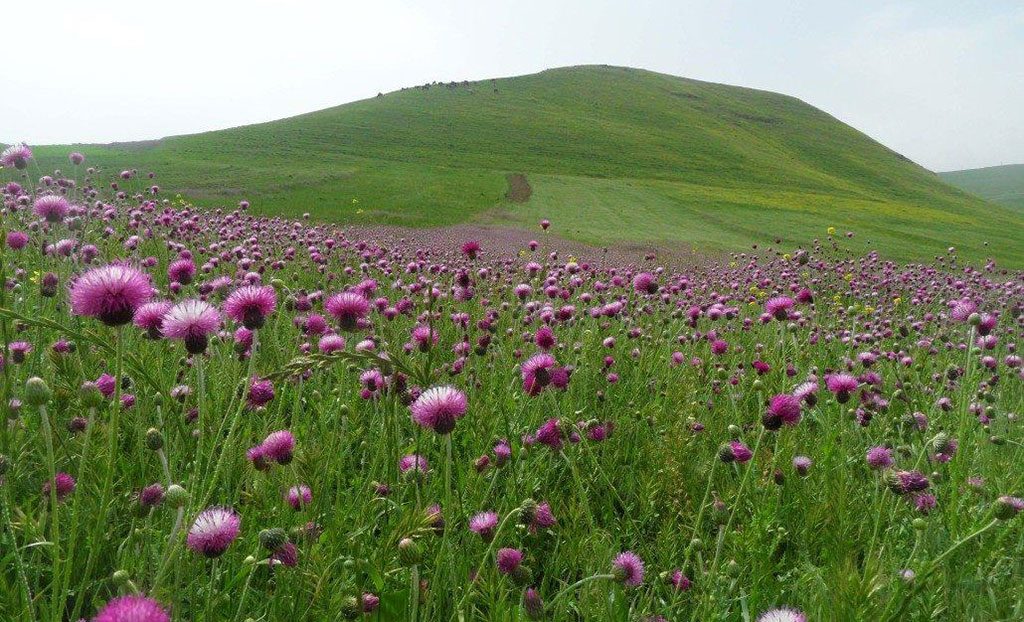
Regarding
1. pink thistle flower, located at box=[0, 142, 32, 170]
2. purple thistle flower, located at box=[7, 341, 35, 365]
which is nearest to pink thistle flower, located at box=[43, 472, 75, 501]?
purple thistle flower, located at box=[7, 341, 35, 365]

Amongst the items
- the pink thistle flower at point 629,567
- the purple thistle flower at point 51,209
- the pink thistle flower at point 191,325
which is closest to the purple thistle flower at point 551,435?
the pink thistle flower at point 629,567

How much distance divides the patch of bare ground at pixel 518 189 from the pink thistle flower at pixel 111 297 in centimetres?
3684

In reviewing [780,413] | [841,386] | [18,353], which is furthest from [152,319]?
[841,386]

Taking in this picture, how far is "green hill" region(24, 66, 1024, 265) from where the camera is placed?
104ft

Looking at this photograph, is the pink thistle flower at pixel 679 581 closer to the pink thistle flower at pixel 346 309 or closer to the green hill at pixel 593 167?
the pink thistle flower at pixel 346 309

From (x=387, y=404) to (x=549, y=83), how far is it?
99075 mm

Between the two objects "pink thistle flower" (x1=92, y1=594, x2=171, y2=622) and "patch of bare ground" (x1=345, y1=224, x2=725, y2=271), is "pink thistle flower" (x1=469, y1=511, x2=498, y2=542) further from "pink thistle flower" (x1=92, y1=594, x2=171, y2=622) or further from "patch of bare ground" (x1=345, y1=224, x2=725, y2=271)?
"patch of bare ground" (x1=345, y1=224, x2=725, y2=271)

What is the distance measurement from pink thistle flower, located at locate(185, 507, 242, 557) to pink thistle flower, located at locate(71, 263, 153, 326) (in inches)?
20.2

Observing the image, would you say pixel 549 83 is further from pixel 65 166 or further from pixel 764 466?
pixel 764 466

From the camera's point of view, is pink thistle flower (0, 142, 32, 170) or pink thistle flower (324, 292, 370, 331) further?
pink thistle flower (0, 142, 32, 170)

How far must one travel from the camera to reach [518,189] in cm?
4341

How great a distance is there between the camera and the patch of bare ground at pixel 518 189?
128 feet

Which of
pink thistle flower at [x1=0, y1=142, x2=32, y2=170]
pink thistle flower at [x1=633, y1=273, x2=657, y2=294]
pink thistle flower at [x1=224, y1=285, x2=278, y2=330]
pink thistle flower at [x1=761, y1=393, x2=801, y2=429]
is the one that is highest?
pink thistle flower at [x1=0, y1=142, x2=32, y2=170]

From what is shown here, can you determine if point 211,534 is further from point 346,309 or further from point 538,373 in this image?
point 538,373
